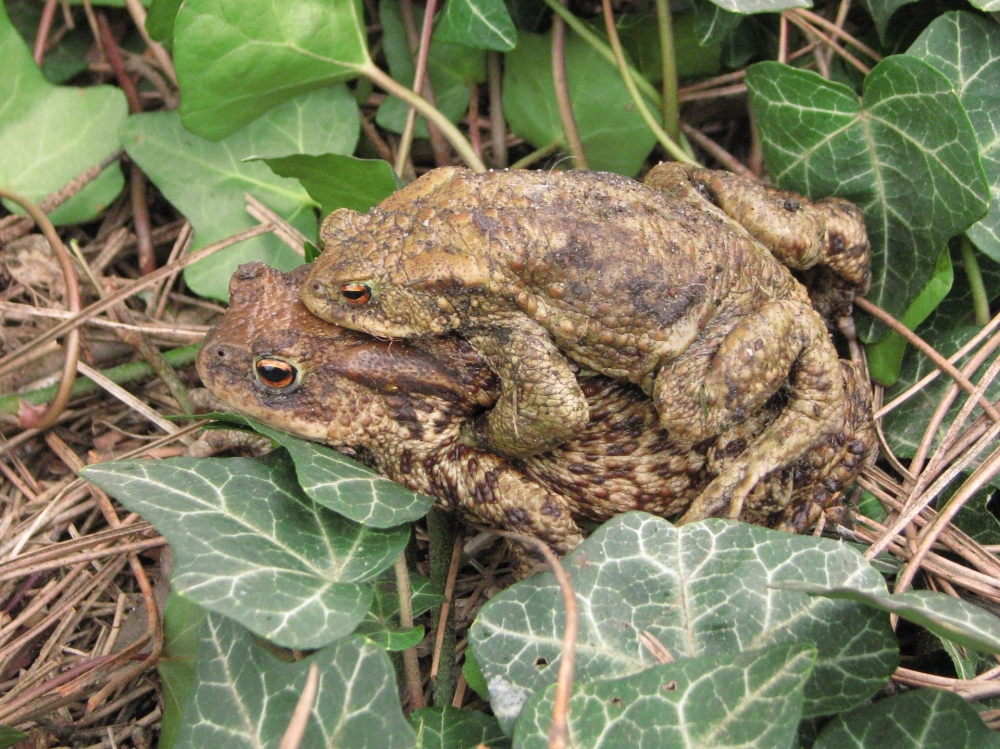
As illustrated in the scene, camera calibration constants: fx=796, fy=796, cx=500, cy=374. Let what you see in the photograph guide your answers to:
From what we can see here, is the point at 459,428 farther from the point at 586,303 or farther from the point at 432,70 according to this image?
the point at 432,70

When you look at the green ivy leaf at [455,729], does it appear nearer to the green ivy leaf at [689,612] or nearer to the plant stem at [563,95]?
the green ivy leaf at [689,612]

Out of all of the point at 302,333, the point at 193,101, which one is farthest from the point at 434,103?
the point at 302,333

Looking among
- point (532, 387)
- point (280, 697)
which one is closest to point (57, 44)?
point (532, 387)

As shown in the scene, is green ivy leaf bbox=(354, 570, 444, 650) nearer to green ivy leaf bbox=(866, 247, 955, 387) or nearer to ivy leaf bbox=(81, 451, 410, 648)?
ivy leaf bbox=(81, 451, 410, 648)

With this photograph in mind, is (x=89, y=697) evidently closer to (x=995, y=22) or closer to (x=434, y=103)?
(x=434, y=103)

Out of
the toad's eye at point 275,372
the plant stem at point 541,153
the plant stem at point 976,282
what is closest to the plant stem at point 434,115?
the plant stem at point 541,153
